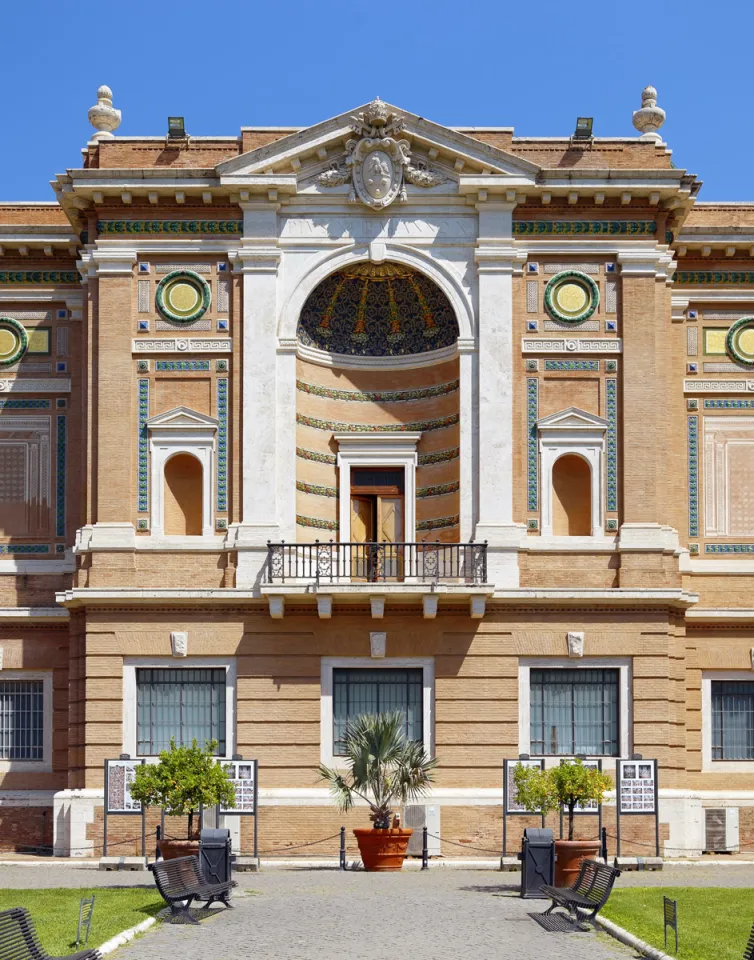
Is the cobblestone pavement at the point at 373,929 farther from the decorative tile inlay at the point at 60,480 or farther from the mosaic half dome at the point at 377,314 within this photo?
the mosaic half dome at the point at 377,314

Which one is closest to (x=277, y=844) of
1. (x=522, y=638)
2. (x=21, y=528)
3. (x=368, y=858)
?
(x=368, y=858)

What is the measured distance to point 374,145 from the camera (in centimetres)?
3897

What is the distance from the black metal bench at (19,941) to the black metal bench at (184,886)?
526 centimetres

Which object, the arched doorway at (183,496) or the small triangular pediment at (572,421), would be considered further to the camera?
the arched doorway at (183,496)

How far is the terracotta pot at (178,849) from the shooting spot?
31156 mm

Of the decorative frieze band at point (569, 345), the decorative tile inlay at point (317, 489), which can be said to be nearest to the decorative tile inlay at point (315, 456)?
the decorative tile inlay at point (317, 489)

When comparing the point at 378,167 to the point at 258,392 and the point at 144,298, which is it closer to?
the point at 258,392

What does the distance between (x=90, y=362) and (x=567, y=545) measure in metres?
10.7

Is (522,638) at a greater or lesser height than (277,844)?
greater

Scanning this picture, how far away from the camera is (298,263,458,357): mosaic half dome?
39875 millimetres

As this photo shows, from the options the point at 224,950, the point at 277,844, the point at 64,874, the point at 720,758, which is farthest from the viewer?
the point at 720,758

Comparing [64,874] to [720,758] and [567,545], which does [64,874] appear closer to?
[567,545]

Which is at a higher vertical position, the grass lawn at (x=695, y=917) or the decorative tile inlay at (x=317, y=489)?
the decorative tile inlay at (x=317, y=489)

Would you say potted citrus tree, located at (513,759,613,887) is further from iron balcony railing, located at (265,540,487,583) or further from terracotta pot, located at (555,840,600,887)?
iron balcony railing, located at (265,540,487,583)
